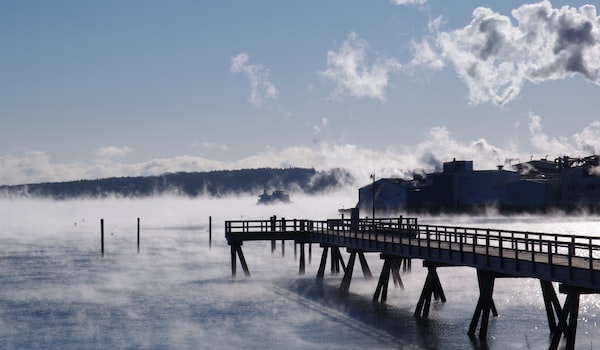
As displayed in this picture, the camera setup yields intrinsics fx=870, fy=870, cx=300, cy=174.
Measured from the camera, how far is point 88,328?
1753 inches

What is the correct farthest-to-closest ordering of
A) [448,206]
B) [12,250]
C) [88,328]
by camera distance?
[448,206] → [12,250] → [88,328]

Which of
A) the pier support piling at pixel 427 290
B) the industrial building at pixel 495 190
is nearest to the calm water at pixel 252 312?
the pier support piling at pixel 427 290

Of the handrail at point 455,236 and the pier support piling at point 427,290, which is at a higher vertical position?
the handrail at point 455,236

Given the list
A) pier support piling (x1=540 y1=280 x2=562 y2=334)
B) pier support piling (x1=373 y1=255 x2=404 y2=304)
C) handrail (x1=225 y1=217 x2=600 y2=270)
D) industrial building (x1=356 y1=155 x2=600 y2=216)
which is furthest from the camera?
industrial building (x1=356 y1=155 x2=600 y2=216)

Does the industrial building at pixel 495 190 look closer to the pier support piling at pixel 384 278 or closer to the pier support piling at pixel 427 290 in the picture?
the pier support piling at pixel 384 278

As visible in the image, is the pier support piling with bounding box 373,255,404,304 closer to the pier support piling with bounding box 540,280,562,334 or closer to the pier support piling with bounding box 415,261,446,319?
the pier support piling with bounding box 415,261,446,319

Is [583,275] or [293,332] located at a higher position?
[583,275]

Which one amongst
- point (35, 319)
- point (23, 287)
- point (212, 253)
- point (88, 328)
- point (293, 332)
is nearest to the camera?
point (293, 332)

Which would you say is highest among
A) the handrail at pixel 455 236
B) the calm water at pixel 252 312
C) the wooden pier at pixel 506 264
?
the handrail at pixel 455 236

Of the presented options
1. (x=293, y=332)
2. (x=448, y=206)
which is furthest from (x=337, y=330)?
(x=448, y=206)

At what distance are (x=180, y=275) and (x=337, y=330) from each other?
3523 centimetres

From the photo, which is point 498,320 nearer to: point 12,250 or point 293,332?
point 293,332

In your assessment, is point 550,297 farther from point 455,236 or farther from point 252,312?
point 252,312

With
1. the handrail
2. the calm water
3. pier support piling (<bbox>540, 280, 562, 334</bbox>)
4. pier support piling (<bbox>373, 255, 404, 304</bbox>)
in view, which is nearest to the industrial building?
the calm water
